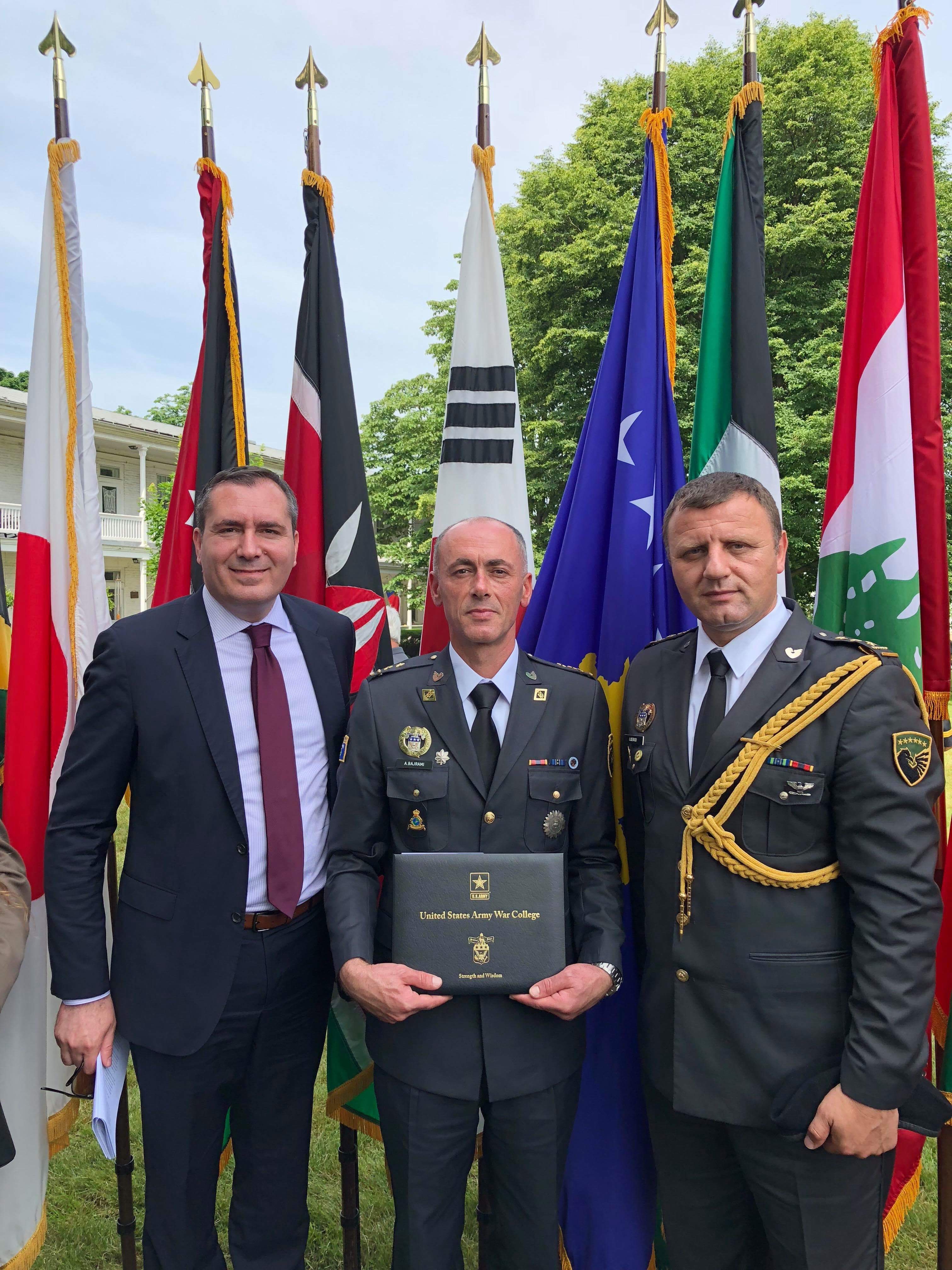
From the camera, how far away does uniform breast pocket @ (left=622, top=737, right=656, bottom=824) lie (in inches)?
79.4

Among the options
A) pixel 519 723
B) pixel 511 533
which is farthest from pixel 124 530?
pixel 519 723

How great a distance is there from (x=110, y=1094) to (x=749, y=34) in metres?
3.68

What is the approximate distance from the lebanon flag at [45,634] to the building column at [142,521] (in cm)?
1837

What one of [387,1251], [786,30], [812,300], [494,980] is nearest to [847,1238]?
[494,980]

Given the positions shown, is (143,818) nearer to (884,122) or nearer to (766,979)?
(766,979)

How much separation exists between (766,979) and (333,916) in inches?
40.4

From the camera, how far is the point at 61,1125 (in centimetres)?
279

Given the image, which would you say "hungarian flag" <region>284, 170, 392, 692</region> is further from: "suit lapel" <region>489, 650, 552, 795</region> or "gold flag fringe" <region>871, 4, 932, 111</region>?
"gold flag fringe" <region>871, 4, 932, 111</region>

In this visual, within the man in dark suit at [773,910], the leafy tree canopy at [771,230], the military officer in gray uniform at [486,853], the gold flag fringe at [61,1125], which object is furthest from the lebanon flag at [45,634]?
the leafy tree canopy at [771,230]

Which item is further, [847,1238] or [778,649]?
[778,649]

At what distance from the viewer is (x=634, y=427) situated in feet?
9.36

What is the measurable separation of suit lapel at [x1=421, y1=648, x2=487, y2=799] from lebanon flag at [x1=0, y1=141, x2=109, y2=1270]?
1425mm

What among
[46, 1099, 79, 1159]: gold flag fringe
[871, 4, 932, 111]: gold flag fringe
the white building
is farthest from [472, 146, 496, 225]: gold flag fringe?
the white building

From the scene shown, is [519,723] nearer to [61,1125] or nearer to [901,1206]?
[901,1206]
